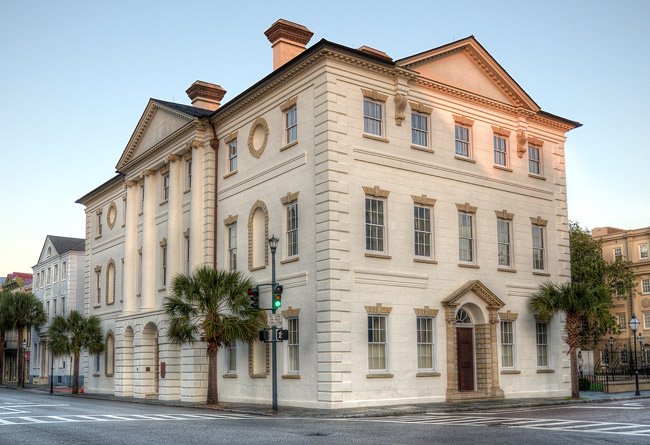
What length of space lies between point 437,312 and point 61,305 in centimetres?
4812

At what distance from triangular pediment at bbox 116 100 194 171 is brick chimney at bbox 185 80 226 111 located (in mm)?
2875

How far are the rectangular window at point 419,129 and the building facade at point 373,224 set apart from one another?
90mm

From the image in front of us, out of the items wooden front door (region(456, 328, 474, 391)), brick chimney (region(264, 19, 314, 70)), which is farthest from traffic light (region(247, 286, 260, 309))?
brick chimney (region(264, 19, 314, 70))

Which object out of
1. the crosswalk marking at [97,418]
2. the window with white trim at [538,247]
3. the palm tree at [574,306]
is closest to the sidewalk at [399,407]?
the crosswalk marking at [97,418]

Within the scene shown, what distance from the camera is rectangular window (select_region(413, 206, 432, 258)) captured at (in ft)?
99.1

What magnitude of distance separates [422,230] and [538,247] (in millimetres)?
7552

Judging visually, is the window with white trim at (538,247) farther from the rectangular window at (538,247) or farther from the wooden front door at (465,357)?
the wooden front door at (465,357)

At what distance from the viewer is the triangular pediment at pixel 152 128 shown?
38562 mm

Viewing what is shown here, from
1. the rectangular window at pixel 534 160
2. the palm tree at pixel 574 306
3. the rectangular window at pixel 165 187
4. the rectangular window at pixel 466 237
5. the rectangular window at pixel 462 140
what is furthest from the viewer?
the rectangular window at pixel 165 187

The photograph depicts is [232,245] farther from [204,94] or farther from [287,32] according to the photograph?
[204,94]

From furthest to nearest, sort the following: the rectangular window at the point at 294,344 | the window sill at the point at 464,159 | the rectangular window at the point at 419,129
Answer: the window sill at the point at 464,159, the rectangular window at the point at 419,129, the rectangular window at the point at 294,344

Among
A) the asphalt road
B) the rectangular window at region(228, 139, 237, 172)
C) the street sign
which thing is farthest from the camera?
the rectangular window at region(228, 139, 237, 172)

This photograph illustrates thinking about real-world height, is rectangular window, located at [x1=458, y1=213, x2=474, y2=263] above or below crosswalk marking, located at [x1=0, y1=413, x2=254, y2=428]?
above

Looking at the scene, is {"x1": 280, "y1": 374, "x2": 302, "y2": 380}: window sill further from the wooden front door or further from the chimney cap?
the chimney cap
